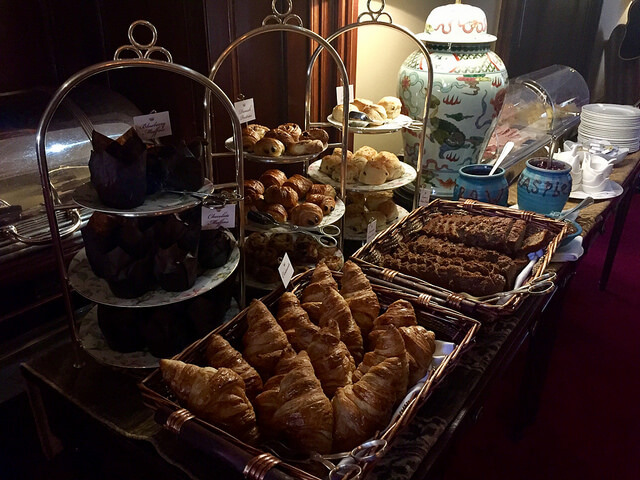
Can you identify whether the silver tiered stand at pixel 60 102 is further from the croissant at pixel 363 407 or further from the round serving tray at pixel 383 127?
the round serving tray at pixel 383 127

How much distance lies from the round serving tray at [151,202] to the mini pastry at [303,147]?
358 mm

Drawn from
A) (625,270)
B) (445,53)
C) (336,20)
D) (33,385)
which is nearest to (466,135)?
(445,53)

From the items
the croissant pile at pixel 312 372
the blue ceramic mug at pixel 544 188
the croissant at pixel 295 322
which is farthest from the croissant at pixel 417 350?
the blue ceramic mug at pixel 544 188

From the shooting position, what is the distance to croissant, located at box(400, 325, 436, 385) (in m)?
0.80

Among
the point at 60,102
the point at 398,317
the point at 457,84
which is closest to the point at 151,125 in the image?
the point at 60,102

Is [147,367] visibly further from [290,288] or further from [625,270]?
[625,270]

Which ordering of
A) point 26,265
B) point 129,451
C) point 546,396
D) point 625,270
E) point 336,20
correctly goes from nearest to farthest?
1. point 129,451
2. point 26,265
3. point 336,20
4. point 546,396
5. point 625,270

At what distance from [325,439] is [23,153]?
3.65 feet

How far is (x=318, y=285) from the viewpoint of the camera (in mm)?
939

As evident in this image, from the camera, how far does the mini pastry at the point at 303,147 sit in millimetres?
1186

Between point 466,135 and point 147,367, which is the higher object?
point 466,135

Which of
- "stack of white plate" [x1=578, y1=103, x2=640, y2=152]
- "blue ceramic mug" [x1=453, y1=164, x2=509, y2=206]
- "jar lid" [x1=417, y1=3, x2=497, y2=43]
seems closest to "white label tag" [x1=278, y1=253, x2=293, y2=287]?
"blue ceramic mug" [x1=453, y1=164, x2=509, y2=206]

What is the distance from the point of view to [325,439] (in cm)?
67

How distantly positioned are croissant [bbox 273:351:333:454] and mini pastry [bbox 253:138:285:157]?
59 cm
